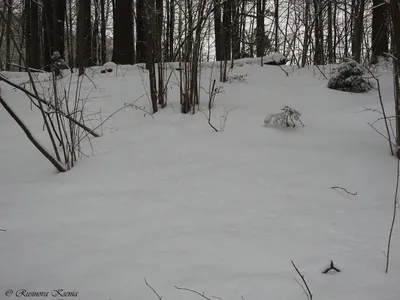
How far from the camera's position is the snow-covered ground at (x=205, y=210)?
1498 mm

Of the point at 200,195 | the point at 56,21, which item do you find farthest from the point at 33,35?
the point at 200,195

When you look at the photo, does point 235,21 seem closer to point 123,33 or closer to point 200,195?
point 123,33

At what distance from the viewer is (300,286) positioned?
4.74 feet

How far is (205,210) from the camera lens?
83.2 inches

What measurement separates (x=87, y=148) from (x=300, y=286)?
2.45m

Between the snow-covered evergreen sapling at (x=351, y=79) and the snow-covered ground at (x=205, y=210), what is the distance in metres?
0.91

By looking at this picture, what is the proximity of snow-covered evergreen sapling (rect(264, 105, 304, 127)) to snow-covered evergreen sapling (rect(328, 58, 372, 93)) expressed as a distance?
1.75m

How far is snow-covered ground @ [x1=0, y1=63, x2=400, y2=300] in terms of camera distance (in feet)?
4.91

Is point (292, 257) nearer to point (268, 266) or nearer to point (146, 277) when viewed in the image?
point (268, 266)

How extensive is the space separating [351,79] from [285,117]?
1.91 meters

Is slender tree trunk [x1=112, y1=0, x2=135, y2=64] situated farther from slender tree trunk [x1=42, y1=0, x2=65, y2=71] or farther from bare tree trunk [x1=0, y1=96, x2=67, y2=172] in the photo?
bare tree trunk [x1=0, y1=96, x2=67, y2=172]

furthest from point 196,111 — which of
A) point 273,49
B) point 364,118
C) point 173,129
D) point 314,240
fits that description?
point 273,49

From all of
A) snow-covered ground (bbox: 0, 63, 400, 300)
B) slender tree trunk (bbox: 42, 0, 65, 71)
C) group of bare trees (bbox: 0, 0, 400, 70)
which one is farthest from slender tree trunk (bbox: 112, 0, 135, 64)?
snow-covered ground (bbox: 0, 63, 400, 300)

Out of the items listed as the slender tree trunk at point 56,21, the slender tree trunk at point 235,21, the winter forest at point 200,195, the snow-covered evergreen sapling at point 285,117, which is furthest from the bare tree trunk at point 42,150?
the slender tree trunk at point 56,21
